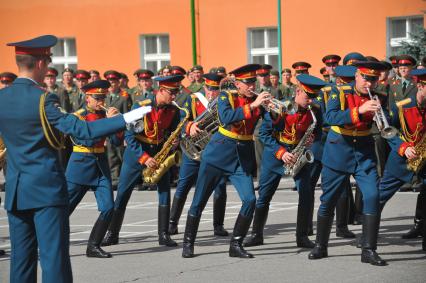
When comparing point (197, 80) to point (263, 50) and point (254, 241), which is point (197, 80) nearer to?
point (254, 241)

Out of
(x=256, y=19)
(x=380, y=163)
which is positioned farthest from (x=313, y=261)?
(x=256, y=19)

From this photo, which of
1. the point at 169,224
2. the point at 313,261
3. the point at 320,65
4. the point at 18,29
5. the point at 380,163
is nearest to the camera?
the point at 313,261

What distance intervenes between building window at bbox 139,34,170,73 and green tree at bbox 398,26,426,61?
29.3ft

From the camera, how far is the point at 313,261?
10.7m

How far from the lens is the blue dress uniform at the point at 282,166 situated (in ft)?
37.8

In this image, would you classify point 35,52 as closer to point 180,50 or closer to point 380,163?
point 380,163

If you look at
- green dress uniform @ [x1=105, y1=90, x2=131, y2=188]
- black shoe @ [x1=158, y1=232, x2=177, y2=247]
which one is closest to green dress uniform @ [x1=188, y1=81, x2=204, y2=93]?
green dress uniform @ [x1=105, y1=90, x2=131, y2=188]

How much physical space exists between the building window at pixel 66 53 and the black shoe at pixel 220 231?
703 inches

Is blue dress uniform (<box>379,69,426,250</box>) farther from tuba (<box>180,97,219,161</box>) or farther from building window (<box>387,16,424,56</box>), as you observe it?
building window (<box>387,16,424,56</box>)

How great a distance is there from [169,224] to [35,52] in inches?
221

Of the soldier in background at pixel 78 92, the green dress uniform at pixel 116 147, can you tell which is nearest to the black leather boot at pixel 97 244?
the green dress uniform at pixel 116 147

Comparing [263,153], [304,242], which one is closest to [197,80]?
[263,153]

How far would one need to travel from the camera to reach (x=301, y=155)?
11555 mm

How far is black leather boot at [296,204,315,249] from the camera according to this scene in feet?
38.1
